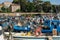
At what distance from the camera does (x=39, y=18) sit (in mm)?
3287

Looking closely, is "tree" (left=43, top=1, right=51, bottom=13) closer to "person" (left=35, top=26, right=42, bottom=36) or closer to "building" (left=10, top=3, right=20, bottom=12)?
"person" (left=35, top=26, right=42, bottom=36)

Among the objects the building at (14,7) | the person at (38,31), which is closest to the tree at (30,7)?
the building at (14,7)

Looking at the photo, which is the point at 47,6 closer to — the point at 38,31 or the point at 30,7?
the point at 30,7

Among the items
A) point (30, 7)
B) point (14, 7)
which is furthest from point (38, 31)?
point (14, 7)

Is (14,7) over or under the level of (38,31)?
over

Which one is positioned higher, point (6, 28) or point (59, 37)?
point (6, 28)

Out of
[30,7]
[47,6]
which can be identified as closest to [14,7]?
[30,7]

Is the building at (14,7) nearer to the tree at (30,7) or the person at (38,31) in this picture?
the tree at (30,7)

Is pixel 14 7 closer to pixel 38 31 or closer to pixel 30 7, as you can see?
pixel 30 7

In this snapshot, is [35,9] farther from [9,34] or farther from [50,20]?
[9,34]

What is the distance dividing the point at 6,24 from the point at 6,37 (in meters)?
0.26

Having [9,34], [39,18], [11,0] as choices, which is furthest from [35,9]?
[9,34]

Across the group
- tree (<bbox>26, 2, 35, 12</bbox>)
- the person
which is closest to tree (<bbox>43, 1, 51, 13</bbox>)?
tree (<bbox>26, 2, 35, 12</bbox>)

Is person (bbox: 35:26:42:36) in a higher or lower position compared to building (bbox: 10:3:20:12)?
lower
